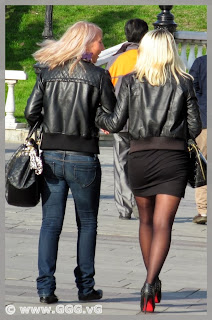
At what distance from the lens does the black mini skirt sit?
240 inches

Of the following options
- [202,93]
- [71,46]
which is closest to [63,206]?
[71,46]

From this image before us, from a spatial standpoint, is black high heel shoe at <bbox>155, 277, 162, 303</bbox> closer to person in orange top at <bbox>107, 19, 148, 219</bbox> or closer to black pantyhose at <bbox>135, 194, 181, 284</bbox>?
black pantyhose at <bbox>135, 194, 181, 284</bbox>

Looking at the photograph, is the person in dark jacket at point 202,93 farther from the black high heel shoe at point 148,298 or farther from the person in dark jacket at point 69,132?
the black high heel shoe at point 148,298

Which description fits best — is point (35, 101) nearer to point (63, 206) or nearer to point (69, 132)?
point (69, 132)

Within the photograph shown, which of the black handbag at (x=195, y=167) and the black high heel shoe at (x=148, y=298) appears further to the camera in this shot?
the black handbag at (x=195, y=167)

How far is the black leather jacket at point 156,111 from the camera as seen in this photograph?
6.07 m

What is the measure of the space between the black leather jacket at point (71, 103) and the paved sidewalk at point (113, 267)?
3.30 ft

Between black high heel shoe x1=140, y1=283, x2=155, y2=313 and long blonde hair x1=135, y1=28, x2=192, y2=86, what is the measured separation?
1253 millimetres

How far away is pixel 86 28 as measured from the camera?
622cm

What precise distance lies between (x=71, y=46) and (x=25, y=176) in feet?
2.84

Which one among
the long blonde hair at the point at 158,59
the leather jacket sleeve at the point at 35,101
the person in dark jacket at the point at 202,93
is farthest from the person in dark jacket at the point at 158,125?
the person in dark jacket at the point at 202,93

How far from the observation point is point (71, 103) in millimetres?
6176

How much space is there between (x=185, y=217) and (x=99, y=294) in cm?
381

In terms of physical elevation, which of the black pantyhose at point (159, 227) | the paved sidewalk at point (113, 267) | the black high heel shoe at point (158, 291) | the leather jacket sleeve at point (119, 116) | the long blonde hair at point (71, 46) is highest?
the long blonde hair at point (71, 46)
